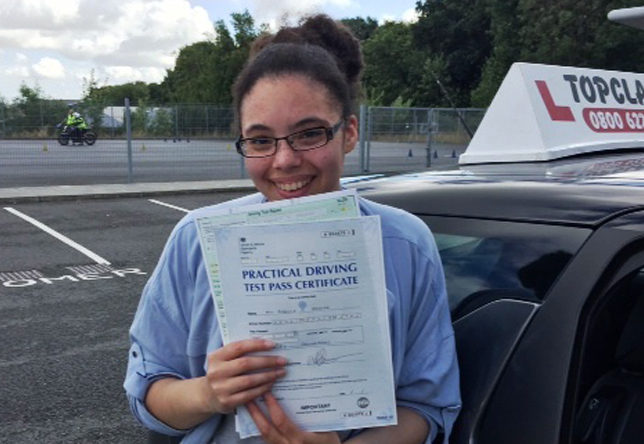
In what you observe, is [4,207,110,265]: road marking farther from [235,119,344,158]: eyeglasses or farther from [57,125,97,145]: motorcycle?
[235,119,344,158]: eyeglasses

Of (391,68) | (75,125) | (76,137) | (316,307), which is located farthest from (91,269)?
(391,68)

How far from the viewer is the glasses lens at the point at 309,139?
1.27 m

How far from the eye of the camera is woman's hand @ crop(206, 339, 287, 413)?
1127 millimetres

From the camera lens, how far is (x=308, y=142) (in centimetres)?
128

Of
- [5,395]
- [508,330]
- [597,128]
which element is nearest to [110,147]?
[5,395]

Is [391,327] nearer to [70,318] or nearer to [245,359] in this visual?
[245,359]

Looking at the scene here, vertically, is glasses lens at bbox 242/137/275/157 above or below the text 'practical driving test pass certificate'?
above

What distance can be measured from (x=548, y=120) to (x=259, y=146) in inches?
65.3

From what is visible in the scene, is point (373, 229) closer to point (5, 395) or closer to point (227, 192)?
point (5, 395)

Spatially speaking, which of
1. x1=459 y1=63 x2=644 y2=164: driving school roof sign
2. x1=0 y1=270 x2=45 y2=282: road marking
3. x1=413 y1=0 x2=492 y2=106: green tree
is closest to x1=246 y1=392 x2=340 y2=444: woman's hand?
x1=459 y1=63 x2=644 y2=164: driving school roof sign

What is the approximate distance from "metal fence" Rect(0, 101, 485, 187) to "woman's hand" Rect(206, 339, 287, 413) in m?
13.2

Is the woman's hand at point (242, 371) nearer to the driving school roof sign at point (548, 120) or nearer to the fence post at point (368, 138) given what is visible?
the driving school roof sign at point (548, 120)

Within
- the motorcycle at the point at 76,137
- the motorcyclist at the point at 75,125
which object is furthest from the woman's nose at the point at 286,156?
the motorcyclist at the point at 75,125

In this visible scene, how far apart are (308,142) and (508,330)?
1.97 feet
